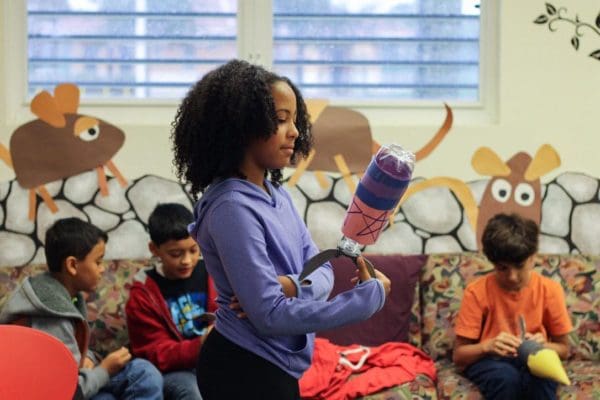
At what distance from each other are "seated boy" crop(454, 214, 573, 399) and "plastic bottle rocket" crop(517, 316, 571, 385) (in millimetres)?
77

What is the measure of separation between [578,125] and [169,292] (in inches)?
77.5

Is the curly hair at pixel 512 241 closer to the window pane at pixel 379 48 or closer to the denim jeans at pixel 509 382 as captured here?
the denim jeans at pixel 509 382

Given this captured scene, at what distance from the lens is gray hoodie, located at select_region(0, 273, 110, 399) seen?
10.3 ft

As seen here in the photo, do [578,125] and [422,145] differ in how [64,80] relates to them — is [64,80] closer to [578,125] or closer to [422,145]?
[422,145]

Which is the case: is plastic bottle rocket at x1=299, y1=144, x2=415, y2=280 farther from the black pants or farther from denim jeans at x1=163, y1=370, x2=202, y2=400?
denim jeans at x1=163, y1=370, x2=202, y2=400

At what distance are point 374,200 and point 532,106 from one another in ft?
8.33

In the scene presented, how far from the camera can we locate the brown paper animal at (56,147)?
414cm

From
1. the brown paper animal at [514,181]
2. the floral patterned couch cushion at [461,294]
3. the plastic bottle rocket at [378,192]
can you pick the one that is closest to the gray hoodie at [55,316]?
the floral patterned couch cushion at [461,294]

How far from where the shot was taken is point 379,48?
4.36 m

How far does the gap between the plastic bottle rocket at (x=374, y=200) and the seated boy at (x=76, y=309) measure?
1506 mm

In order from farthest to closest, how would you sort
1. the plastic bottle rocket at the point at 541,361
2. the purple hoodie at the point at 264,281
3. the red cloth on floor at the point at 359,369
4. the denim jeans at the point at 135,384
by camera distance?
the red cloth on floor at the point at 359,369
the denim jeans at the point at 135,384
the plastic bottle rocket at the point at 541,361
the purple hoodie at the point at 264,281

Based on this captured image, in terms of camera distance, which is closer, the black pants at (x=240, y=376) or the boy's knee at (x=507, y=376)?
the black pants at (x=240, y=376)

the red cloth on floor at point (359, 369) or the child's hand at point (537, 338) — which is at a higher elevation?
the child's hand at point (537, 338)

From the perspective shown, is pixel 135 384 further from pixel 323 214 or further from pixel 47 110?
pixel 47 110
